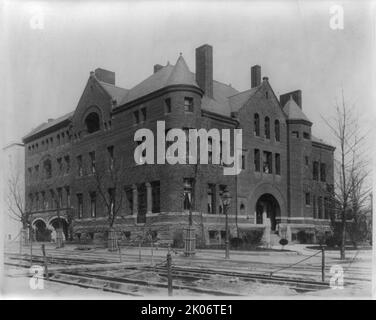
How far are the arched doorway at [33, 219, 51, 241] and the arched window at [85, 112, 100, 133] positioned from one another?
9.57 m

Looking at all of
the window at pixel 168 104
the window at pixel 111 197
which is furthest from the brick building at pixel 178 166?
the window at pixel 111 197

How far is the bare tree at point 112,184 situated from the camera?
28734 millimetres

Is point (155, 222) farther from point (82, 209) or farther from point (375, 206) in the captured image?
point (375, 206)

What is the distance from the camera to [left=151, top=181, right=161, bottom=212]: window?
27.9 meters

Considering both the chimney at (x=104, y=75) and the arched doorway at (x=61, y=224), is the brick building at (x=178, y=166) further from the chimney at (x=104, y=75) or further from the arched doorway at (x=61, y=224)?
the chimney at (x=104, y=75)

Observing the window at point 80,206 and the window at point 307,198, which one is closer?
the window at point 80,206

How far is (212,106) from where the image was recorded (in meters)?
30.6

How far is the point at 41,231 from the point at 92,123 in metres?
11.6

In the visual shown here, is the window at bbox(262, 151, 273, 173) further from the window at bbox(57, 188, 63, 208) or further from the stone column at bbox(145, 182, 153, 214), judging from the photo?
the window at bbox(57, 188, 63, 208)

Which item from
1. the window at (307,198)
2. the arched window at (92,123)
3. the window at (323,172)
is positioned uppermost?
the arched window at (92,123)

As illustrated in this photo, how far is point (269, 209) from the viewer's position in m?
35.4

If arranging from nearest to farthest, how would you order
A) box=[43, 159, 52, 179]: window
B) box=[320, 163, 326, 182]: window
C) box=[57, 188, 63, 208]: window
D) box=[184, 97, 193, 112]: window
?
box=[184, 97, 193, 112]: window → box=[43, 159, 52, 179]: window → box=[320, 163, 326, 182]: window → box=[57, 188, 63, 208]: window

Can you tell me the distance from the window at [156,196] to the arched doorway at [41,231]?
39.3ft

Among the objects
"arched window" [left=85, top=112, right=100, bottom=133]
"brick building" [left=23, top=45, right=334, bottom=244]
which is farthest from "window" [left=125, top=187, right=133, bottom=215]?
"arched window" [left=85, top=112, right=100, bottom=133]
